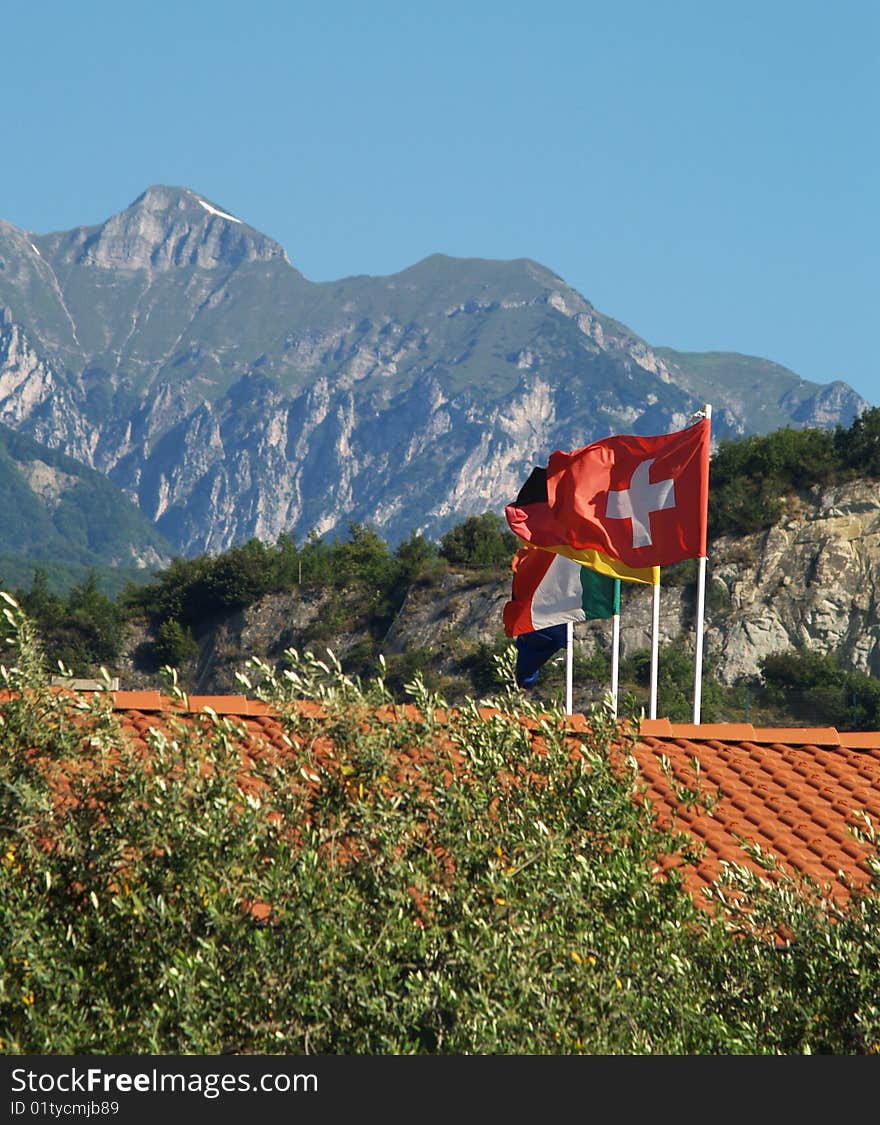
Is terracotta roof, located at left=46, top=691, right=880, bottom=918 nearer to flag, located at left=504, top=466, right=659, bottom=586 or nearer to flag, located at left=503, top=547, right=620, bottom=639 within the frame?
flag, located at left=504, top=466, right=659, bottom=586

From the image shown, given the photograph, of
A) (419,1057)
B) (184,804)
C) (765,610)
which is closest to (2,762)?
(184,804)

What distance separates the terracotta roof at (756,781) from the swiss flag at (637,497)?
3879 mm

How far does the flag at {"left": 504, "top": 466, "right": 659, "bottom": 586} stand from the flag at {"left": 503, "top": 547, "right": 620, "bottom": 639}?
0.50 meters

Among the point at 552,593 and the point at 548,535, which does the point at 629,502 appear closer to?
the point at 548,535

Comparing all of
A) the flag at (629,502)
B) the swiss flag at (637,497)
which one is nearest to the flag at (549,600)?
the flag at (629,502)

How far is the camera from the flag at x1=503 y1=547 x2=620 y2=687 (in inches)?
792

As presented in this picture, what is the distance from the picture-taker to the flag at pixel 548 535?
63.4 ft

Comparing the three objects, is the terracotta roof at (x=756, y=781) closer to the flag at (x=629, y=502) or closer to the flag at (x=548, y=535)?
the flag at (x=629, y=502)

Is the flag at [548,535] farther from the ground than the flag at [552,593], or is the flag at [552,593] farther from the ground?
the flag at [548,535]

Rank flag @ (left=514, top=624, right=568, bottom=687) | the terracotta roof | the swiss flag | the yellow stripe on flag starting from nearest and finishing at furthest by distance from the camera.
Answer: the terracotta roof → the swiss flag → the yellow stripe on flag → flag @ (left=514, top=624, right=568, bottom=687)

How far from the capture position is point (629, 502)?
19266mm

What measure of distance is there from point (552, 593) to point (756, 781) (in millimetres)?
6606

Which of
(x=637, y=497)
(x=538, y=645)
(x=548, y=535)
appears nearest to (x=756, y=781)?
(x=637, y=497)

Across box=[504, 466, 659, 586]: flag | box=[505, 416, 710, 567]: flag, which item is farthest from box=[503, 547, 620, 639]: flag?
box=[505, 416, 710, 567]: flag
